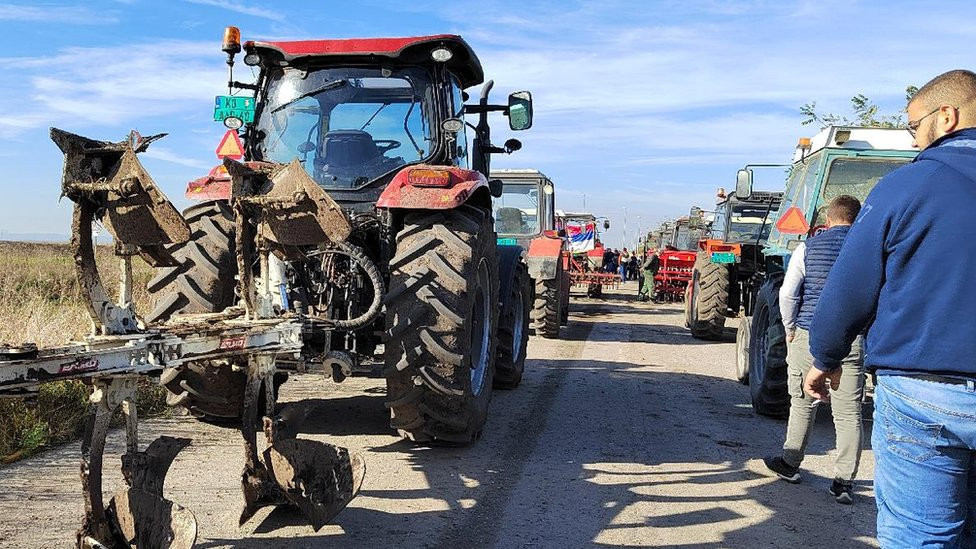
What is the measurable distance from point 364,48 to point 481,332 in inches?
80.6

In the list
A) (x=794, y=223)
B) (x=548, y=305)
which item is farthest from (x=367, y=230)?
(x=548, y=305)

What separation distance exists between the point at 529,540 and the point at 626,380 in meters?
4.51

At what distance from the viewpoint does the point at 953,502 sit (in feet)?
7.36

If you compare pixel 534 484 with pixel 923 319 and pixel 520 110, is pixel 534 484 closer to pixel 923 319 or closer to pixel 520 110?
pixel 923 319

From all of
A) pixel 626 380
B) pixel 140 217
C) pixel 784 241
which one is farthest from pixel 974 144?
pixel 626 380

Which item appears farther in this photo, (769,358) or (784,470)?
(769,358)

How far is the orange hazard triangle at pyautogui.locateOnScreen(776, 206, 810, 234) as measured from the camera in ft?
22.4

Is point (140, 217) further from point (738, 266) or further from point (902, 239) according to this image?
point (738, 266)

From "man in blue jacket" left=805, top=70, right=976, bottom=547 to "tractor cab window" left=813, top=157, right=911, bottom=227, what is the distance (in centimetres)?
489

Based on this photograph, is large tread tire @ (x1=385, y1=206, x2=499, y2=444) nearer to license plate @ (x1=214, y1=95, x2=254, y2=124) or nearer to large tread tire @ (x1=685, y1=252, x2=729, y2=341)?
license plate @ (x1=214, y1=95, x2=254, y2=124)

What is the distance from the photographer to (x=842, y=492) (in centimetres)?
438

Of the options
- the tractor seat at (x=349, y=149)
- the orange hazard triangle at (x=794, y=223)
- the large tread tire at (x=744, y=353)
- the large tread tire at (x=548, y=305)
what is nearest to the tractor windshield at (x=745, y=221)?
the large tread tire at (x=548, y=305)

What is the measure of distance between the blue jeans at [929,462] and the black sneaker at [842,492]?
208 cm

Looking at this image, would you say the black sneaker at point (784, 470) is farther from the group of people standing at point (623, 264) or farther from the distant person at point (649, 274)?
the group of people standing at point (623, 264)
